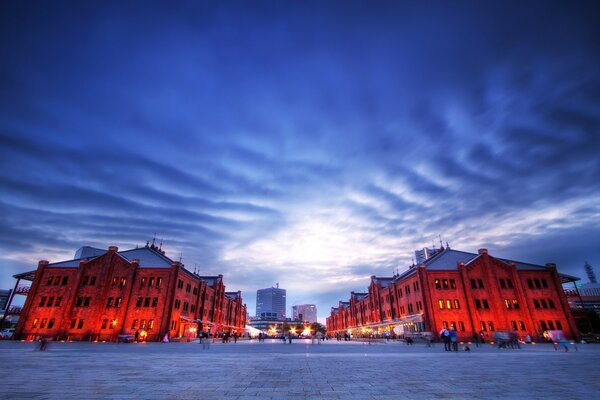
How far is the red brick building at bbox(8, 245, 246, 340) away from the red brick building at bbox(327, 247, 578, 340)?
39082 mm

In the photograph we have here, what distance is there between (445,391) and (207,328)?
201 ft

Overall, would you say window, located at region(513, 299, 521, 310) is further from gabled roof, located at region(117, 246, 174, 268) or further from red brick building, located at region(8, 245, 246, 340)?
gabled roof, located at region(117, 246, 174, 268)

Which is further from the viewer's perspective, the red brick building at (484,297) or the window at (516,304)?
the window at (516,304)

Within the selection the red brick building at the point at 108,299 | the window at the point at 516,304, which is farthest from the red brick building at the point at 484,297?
the red brick building at the point at 108,299

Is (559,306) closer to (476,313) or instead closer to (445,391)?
(476,313)

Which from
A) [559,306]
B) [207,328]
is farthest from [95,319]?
[559,306]

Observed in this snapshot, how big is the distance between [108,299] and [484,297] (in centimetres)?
5876

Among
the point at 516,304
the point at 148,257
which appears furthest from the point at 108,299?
the point at 516,304

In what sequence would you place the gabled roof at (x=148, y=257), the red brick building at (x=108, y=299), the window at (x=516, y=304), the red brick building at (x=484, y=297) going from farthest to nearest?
1. the gabled roof at (x=148, y=257)
2. the window at (x=516, y=304)
3. the red brick building at (x=484, y=297)
4. the red brick building at (x=108, y=299)

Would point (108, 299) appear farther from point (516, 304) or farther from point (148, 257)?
point (516, 304)

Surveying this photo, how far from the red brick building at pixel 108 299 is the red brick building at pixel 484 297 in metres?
39.1

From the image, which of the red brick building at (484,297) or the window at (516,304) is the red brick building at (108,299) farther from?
the window at (516,304)

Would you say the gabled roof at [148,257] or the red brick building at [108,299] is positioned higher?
the gabled roof at [148,257]

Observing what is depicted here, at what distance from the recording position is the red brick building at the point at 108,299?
141 feet
